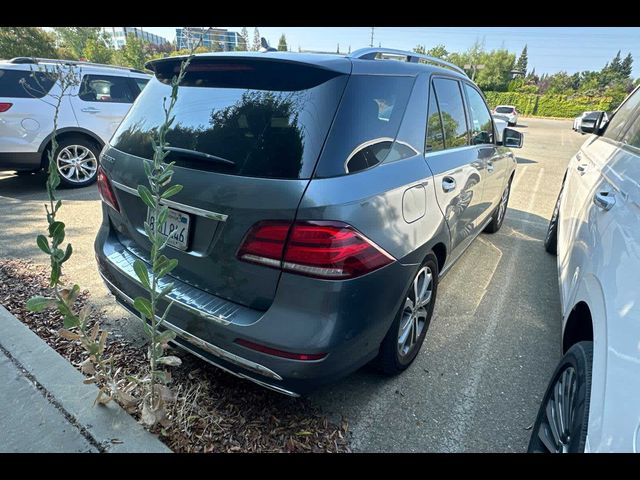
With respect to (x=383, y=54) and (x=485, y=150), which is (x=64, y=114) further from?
(x=485, y=150)

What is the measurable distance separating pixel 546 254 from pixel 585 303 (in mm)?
3213

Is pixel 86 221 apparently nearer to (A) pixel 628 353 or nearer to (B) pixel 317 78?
(B) pixel 317 78

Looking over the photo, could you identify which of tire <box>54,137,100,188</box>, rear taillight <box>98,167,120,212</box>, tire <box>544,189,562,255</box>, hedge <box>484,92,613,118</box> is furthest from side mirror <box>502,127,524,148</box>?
hedge <box>484,92,613,118</box>

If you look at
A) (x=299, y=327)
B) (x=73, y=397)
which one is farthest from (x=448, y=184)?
(x=73, y=397)

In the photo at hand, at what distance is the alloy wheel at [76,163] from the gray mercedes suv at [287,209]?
493cm

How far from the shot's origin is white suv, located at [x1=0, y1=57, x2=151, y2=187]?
5.64 metres

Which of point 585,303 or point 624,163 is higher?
point 624,163

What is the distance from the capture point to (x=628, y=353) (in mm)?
1252

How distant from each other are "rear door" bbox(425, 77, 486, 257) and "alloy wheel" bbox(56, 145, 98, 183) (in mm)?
6017

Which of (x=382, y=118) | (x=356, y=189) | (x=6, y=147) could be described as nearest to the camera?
(x=356, y=189)

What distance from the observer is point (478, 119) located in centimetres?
368

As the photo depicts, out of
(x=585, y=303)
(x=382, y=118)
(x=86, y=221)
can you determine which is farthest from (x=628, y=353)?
(x=86, y=221)

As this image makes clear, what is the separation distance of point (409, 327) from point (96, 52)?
Result: 36894 millimetres

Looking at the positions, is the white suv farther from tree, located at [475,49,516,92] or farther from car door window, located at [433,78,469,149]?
tree, located at [475,49,516,92]
